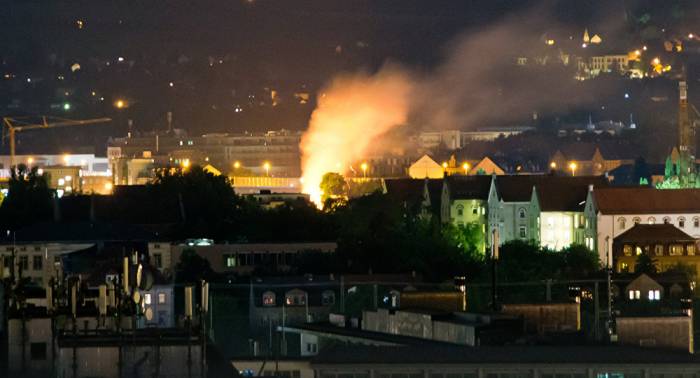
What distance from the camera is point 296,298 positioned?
5266cm

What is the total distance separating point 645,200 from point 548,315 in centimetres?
3933

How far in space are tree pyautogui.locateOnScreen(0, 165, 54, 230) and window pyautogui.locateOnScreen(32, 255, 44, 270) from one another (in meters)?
A: 9.02

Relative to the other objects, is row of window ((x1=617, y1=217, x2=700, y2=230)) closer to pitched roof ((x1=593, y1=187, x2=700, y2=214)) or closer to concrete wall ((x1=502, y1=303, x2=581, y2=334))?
pitched roof ((x1=593, y1=187, x2=700, y2=214))

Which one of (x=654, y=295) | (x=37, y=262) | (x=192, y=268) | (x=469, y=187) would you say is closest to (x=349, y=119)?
(x=469, y=187)

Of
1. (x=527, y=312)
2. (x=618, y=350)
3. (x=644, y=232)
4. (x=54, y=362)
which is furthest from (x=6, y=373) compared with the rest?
(x=644, y=232)

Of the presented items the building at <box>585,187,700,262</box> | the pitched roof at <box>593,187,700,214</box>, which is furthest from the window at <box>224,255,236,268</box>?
the pitched roof at <box>593,187,700,214</box>

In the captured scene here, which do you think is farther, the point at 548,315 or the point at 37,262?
the point at 37,262

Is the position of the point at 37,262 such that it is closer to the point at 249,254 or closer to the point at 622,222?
the point at 249,254

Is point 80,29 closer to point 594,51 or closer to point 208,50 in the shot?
point 208,50

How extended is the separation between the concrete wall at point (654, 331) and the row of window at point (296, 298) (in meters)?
19.8

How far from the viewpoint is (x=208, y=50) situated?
607ft

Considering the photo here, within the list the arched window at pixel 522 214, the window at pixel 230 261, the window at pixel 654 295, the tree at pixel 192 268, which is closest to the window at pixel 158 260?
the tree at pixel 192 268

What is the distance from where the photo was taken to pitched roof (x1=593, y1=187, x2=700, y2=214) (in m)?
72.4

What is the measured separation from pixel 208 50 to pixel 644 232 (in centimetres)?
11684
